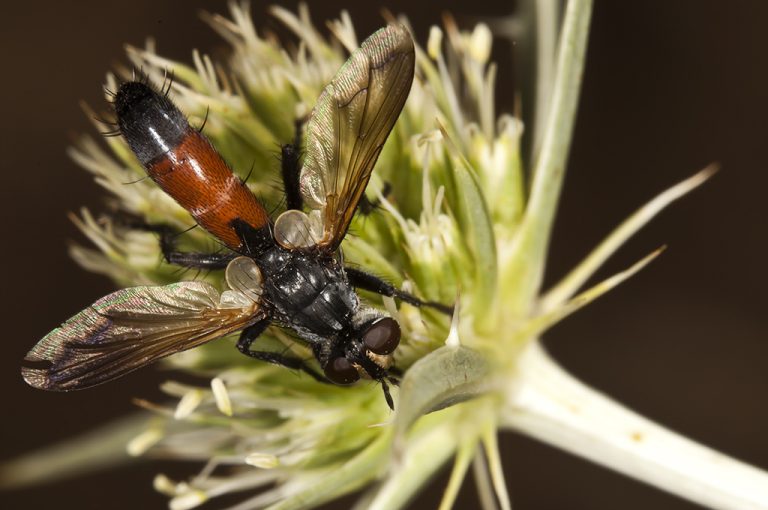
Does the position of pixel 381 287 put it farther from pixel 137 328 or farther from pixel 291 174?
pixel 137 328

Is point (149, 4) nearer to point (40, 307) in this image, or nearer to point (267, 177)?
point (40, 307)

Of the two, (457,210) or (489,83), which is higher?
(489,83)

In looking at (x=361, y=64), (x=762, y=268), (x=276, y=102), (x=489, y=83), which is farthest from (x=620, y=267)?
(x=361, y=64)

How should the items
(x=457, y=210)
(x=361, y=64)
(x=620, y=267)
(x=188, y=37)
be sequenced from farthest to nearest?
(x=188, y=37)
(x=620, y=267)
(x=457, y=210)
(x=361, y=64)

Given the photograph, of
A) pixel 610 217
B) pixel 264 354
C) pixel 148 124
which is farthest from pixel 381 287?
pixel 610 217

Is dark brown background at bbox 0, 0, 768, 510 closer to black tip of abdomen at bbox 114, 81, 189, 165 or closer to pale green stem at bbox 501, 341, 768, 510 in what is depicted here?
pale green stem at bbox 501, 341, 768, 510

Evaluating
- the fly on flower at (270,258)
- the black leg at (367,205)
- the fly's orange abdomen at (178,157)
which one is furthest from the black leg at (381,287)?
the fly's orange abdomen at (178,157)

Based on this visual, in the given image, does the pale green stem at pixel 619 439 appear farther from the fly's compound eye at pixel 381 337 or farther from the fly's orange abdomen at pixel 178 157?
the fly's orange abdomen at pixel 178 157
